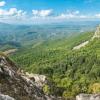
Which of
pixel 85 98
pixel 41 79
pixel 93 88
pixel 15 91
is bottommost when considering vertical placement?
pixel 93 88

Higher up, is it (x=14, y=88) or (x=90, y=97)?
(x=14, y=88)

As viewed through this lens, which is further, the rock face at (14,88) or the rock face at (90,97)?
the rock face at (90,97)

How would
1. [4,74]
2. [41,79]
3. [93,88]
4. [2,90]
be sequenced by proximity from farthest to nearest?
[93,88] → [41,79] → [4,74] → [2,90]

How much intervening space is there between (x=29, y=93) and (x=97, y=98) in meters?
21.4

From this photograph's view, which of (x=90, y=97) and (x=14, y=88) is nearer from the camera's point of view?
(x=14, y=88)

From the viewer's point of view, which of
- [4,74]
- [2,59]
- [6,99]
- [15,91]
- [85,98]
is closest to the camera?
[6,99]

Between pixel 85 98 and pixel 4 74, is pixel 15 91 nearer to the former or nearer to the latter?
pixel 4 74

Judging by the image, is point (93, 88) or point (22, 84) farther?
point (93, 88)

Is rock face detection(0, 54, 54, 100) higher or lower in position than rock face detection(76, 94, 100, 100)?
higher

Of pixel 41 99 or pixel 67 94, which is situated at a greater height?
pixel 41 99

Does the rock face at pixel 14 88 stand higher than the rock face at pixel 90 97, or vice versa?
the rock face at pixel 14 88

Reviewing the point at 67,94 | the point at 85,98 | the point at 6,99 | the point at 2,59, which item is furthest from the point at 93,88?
the point at 6,99

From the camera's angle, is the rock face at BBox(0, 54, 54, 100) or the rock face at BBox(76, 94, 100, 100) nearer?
the rock face at BBox(0, 54, 54, 100)

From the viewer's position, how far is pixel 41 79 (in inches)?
4555
